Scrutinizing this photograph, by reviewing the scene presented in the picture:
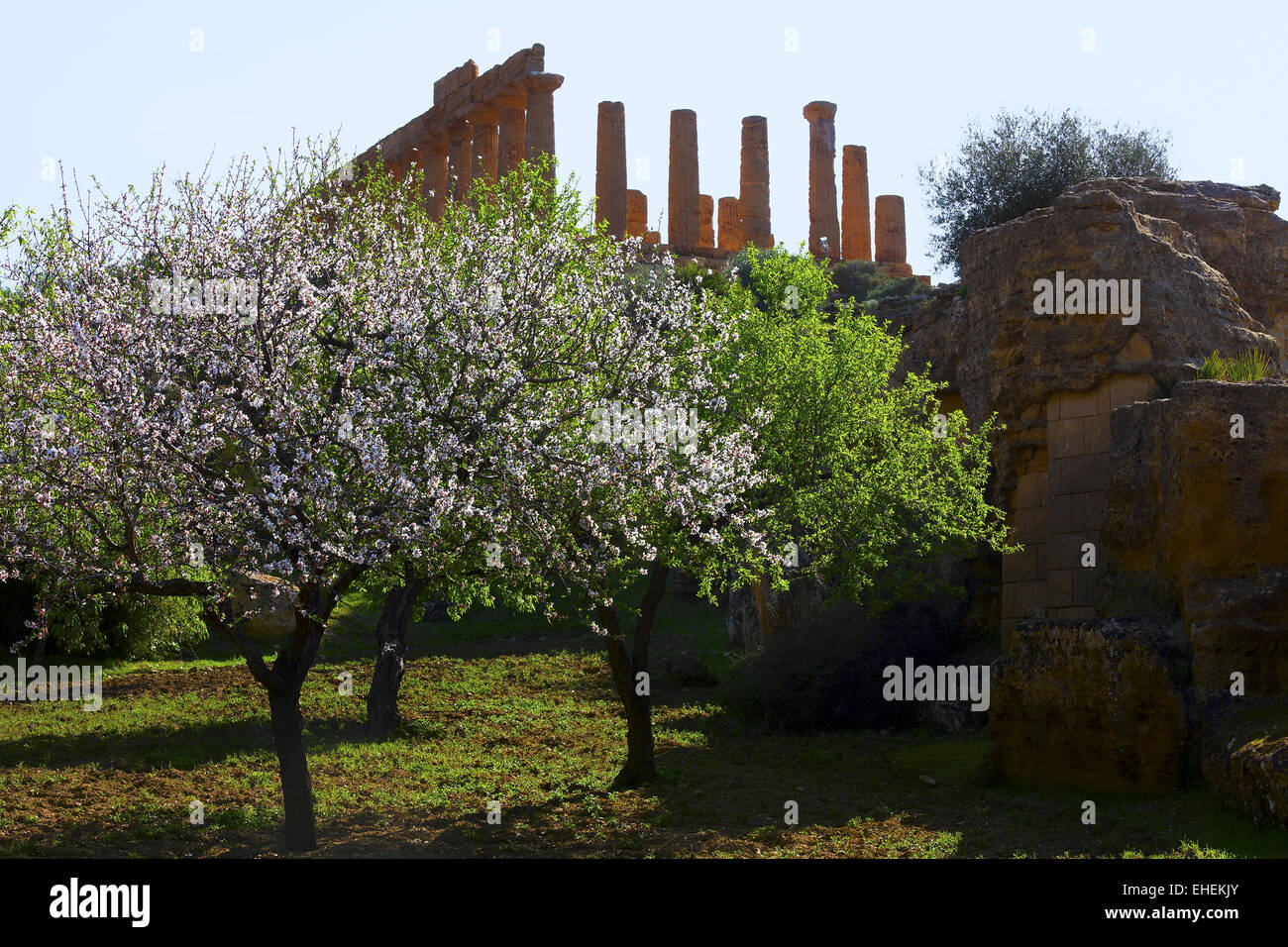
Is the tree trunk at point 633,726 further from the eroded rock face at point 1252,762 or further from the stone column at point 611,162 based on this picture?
the stone column at point 611,162

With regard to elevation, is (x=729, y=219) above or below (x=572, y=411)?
above

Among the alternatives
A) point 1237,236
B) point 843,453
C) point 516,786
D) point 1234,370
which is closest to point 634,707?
point 516,786

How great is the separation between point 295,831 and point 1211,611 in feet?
34.5

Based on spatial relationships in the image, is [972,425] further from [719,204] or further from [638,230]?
[719,204]

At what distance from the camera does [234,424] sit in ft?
35.3

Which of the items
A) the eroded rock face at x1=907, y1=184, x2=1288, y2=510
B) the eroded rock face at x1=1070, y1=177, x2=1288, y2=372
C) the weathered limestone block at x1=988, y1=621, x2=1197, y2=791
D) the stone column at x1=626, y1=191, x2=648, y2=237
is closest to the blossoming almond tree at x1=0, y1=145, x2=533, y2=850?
the weathered limestone block at x1=988, y1=621, x2=1197, y2=791

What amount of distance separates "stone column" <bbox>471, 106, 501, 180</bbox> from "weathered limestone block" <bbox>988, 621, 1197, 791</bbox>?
39904 millimetres

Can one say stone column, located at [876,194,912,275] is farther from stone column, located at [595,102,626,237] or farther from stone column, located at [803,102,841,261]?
stone column, located at [595,102,626,237]

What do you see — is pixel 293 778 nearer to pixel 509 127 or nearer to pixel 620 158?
pixel 509 127

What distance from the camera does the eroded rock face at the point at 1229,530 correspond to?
1423 cm

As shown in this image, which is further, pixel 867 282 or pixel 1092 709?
pixel 867 282

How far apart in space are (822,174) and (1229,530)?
43614mm

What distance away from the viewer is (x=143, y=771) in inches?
663

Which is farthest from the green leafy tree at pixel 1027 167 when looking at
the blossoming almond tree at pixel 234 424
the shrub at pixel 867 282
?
the blossoming almond tree at pixel 234 424
